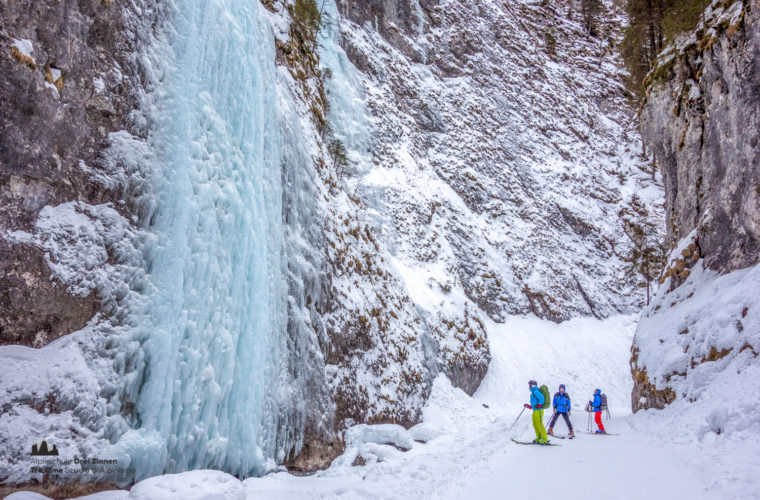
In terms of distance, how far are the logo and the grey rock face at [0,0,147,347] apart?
1.21 m

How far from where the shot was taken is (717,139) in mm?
11570

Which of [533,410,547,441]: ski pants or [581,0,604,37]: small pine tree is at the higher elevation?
[581,0,604,37]: small pine tree

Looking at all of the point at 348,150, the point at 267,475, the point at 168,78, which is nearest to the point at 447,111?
the point at 348,150

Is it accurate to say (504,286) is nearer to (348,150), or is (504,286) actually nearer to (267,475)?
(348,150)

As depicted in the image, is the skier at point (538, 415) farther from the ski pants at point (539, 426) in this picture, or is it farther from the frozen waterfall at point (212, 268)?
the frozen waterfall at point (212, 268)

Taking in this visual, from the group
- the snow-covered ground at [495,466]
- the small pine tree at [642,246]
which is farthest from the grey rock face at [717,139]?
the small pine tree at [642,246]

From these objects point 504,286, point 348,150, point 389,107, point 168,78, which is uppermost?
point 389,107

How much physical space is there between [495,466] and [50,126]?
854cm

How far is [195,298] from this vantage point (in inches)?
279

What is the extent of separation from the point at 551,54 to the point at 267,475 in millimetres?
45713

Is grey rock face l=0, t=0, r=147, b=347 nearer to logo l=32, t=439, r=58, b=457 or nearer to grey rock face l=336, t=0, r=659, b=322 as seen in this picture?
logo l=32, t=439, r=58, b=457

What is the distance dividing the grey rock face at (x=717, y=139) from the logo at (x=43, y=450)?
12935 millimetres

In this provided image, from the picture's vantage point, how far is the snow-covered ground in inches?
194

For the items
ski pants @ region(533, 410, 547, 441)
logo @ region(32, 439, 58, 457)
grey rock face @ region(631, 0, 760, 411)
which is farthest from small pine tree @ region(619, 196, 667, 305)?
logo @ region(32, 439, 58, 457)
